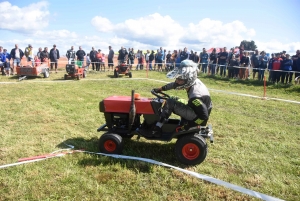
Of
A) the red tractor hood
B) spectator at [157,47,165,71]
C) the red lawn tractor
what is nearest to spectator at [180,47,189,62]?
spectator at [157,47,165,71]

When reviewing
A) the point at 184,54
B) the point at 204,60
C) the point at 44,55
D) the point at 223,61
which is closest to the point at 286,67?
the point at 223,61

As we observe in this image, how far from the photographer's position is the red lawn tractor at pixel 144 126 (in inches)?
155

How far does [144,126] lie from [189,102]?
0.98 metres

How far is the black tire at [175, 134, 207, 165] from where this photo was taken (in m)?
3.88

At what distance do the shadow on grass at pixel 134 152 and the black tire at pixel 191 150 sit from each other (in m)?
0.15

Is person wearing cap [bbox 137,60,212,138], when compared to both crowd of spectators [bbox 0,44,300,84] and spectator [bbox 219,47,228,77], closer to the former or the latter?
crowd of spectators [bbox 0,44,300,84]

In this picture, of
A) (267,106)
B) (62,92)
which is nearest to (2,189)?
(62,92)

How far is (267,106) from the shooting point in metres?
8.75

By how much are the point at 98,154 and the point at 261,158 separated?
113 inches

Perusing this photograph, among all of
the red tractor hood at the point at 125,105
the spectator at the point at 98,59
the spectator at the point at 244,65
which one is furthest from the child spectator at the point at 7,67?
the spectator at the point at 244,65

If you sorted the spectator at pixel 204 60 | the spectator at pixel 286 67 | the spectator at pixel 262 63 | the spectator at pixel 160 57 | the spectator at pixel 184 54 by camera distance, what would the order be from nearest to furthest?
the spectator at pixel 286 67 < the spectator at pixel 262 63 < the spectator at pixel 204 60 < the spectator at pixel 184 54 < the spectator at pixel 160 57

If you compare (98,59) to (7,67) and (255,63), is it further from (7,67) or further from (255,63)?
(255,63)

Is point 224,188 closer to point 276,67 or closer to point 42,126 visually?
point 42,126

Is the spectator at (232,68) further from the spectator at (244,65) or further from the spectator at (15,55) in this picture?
the spectator at (15,55)
